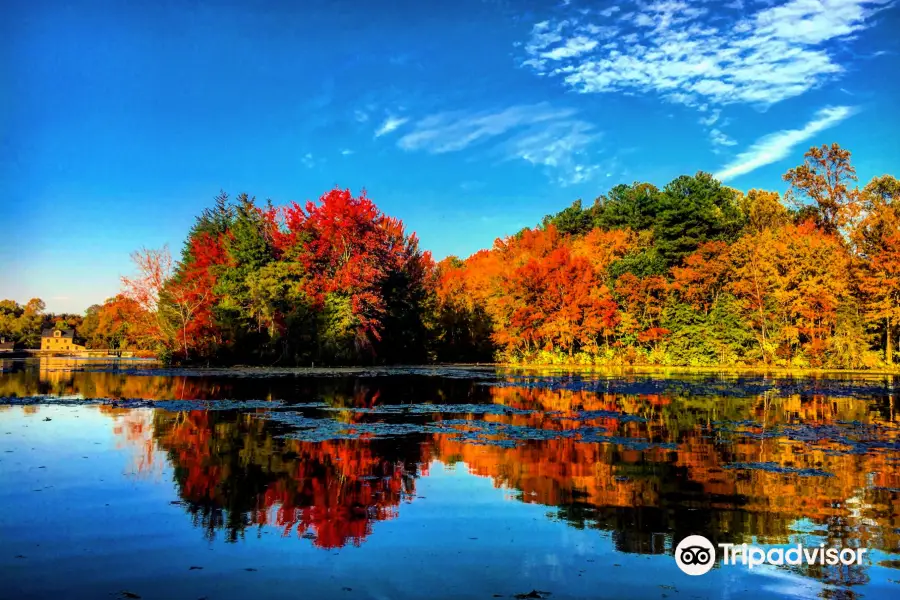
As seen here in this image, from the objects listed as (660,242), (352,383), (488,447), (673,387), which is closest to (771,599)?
(488,447)

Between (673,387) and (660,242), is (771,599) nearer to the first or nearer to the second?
(673,387)

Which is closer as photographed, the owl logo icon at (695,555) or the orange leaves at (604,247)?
the owl logo icon at (695,555)

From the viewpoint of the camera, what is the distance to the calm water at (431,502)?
5090mm

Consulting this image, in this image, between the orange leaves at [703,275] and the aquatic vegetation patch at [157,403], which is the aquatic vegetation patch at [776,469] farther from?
the orange leaves at [703,275]

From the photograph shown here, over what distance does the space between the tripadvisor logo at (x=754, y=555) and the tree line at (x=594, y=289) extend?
129 ft

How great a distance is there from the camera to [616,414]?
16312 mm

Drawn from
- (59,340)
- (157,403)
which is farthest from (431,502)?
(59,340)

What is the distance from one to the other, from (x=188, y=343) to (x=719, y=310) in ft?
132

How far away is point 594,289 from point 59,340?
123 m

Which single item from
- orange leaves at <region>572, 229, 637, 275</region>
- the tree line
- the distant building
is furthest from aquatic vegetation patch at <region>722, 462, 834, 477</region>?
the distant building

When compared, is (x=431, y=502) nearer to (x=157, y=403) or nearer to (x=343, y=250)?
(x=157, y=403)

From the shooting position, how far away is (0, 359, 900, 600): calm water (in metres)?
5.09

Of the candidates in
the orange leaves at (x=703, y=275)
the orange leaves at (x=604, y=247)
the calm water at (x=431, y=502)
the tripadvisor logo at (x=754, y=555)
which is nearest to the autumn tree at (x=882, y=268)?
the orange leaves at (x=703, y=275)

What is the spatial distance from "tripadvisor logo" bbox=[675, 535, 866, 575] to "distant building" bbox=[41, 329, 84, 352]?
145 metres
